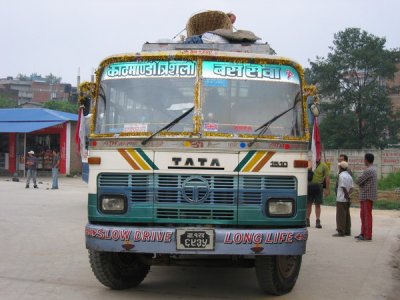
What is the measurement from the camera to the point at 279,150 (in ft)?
19.9

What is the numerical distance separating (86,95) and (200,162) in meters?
1.72

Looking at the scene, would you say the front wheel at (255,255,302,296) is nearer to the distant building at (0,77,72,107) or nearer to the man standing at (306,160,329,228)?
the man standing at (306,160,329,228)

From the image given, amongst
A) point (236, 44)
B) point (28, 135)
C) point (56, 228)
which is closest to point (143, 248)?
point (236, 44)

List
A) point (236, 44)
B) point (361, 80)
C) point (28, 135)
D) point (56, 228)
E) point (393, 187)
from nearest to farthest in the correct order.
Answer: point (236, 44) < point (56, 228) < point (393, 187) < point (28, 135) < point (361, 80)

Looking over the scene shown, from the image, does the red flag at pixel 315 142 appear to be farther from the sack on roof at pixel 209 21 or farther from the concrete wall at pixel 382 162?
the concrete wall at pixel 382 162

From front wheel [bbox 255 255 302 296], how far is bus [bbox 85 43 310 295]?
13 mm

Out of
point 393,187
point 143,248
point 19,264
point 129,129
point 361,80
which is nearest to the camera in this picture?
point 143,248

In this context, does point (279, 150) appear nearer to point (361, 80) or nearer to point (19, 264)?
point (19, 264)

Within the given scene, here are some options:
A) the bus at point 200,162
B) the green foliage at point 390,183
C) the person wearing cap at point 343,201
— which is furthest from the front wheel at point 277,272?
the green foliage at point 390,183

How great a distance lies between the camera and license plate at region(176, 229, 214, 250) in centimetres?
576

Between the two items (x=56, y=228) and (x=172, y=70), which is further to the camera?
(x=56, y=228)

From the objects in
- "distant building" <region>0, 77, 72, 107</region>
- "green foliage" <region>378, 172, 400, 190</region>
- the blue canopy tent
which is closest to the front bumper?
"green foliage" <region>378, 172, 400, 190</region>

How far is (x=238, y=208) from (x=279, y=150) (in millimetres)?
760

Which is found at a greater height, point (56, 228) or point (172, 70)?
point (172, 70)
